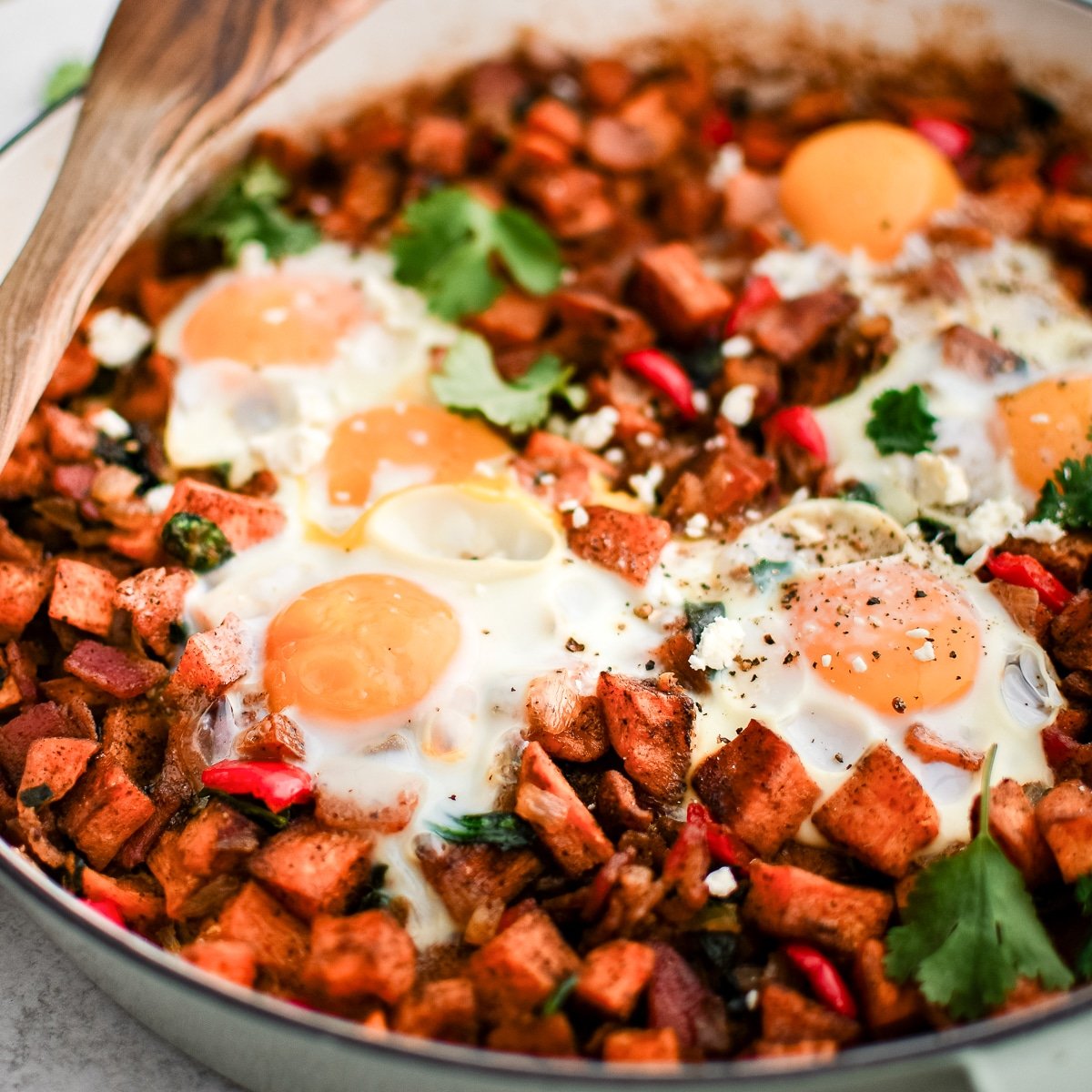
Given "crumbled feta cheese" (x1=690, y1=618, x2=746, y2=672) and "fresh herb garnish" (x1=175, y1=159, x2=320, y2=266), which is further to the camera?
"fresh herb garnish" (x1=175, y1=159, x2=320, y2=266)

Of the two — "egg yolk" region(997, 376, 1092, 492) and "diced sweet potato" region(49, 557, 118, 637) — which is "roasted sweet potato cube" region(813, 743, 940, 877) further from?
"diced sweet potato" region(49, 557, 118, 637)

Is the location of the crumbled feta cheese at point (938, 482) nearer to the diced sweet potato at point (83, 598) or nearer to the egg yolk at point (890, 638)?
the egg yolk at point (890, 638)

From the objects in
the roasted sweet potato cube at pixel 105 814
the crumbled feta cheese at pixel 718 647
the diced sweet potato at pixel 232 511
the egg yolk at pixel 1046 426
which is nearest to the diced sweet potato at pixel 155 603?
the diced sweet potato at pixel 232 511

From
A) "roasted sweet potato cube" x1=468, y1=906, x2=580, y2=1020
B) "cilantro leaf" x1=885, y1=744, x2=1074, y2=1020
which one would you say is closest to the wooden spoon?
"roasted sweet potato cube" x1=468, y1=906, x2=580, y2=1020

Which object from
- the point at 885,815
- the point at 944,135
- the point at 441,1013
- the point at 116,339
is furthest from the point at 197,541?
the point at 944,135

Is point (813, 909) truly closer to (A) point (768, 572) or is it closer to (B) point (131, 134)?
(A) point (768, 572)
